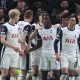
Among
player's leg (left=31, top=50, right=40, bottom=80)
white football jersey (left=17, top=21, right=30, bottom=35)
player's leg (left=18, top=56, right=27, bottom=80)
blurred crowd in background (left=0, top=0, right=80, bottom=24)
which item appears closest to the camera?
player's leg (left=31, top=50, right=40, bottom=80)

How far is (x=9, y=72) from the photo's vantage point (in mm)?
14141

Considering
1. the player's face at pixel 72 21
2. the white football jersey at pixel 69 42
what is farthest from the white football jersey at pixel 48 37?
the player's face at pixel 72 21

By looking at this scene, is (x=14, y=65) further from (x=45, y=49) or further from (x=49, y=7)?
(x=49, y=7)

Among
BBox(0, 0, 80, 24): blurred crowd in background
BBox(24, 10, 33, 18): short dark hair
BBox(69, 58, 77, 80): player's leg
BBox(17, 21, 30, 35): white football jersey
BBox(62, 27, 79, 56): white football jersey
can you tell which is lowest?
BBox(69, 58, 77, 80): player's leg

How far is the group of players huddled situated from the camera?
45.5 feet

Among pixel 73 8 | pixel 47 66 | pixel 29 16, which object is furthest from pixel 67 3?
pixel 47 66

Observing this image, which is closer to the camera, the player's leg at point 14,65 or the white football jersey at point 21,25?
the player's leg at point 14,65

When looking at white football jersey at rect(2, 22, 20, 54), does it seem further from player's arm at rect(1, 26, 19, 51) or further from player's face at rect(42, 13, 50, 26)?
player's face at rect(42, 13, 50, 26)

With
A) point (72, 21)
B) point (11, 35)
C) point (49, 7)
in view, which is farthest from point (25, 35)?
point (49, 7)

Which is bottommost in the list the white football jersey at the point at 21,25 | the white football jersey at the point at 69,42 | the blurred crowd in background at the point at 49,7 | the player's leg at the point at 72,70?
the player's leg at the point at 72,70

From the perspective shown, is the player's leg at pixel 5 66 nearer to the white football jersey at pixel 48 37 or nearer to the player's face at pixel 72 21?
the white football jersey at pixel 48 37

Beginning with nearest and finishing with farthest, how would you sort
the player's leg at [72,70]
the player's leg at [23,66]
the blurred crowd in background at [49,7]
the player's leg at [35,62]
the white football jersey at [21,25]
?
the player's leg at [72,70] → the player's leg at [35,62] → the white football jersey at [21,25] → the player's leg at [23,66] → the blurred crowd in background at [49,7]

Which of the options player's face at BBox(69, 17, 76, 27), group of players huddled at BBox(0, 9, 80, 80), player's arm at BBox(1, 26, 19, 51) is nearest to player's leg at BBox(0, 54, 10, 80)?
group of players huddled at BBox(0, 9, 80, 80)

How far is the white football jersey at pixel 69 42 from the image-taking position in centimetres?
1407
